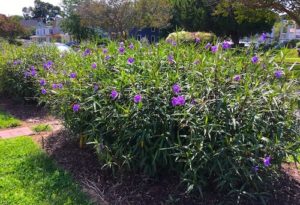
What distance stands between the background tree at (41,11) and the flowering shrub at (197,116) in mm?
98053

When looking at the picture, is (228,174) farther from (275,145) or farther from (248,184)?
(275,145)

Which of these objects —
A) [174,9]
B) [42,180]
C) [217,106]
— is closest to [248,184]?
[217,106]

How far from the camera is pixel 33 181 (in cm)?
371

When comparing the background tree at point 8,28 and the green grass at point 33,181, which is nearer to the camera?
the green grass at point 33,181

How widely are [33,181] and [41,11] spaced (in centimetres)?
10044

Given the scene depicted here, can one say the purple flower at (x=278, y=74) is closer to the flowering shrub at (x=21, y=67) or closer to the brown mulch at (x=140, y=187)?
the brown mulch at (x=140, y=187)

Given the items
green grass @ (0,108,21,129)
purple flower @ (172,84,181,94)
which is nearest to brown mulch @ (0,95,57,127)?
green grass @ (0,108,21,129)

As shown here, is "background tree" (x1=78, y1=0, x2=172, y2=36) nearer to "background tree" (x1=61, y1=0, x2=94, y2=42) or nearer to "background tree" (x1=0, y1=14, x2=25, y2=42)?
"background tree" (x1=0, y1=14, x2=25, y2=42)

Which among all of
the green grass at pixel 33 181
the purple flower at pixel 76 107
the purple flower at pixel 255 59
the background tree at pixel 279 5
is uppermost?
the background tree at pixel 279 5

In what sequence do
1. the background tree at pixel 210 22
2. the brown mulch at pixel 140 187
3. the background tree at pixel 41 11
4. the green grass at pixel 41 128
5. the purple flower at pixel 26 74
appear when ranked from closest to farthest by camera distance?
1. the brown mulch at pixel 140 187
2. the green grass at pixel 41 128
3. the purple flower at pixel 26 74
4. the background tree at pixel 210 22
5. the background tree at pixel 41 11

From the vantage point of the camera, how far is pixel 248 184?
2.93m

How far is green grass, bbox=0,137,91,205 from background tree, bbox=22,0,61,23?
97181mm

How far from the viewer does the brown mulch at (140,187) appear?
3.17 m

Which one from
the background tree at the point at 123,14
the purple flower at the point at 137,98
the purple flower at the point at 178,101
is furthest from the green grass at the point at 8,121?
the background tree at the point at 123,14
